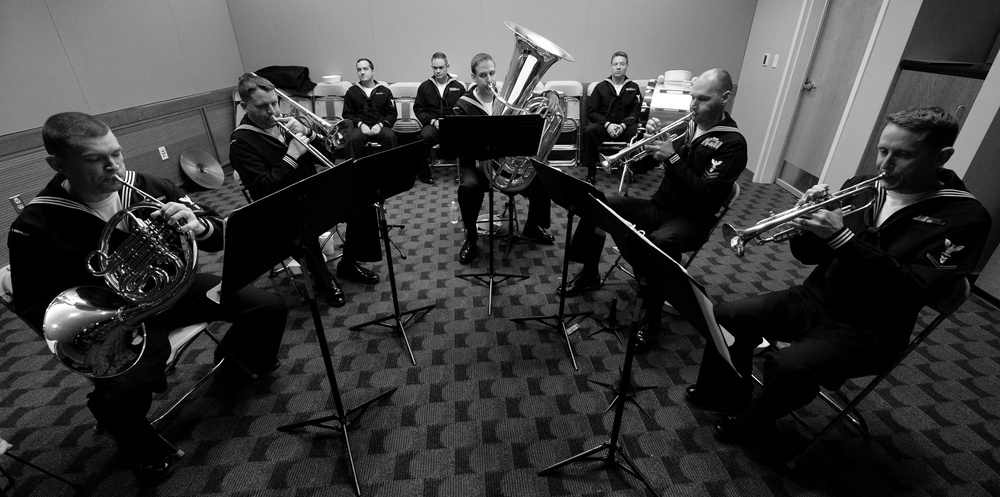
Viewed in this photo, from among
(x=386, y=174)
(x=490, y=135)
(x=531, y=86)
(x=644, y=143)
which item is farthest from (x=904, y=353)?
(x=531, y=86)

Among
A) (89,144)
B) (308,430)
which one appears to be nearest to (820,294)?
(308,430)

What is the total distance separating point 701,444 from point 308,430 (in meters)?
2.05

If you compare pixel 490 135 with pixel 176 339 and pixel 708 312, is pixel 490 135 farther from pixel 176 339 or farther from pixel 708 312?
pixel 176 339

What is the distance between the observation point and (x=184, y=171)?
5363mm

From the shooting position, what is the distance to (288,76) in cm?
620

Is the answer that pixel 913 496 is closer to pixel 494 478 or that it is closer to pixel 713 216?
pixel 713 216

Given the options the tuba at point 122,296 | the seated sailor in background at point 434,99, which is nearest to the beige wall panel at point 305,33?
the seated sailor in background at point 434,99

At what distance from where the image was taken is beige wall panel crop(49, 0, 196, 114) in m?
4.07

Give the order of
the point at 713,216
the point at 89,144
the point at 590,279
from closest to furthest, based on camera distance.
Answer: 1. the point at 89,144
2. the point at 713,216
3. the point at 590,279

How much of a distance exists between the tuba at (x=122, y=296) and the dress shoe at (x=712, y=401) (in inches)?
101

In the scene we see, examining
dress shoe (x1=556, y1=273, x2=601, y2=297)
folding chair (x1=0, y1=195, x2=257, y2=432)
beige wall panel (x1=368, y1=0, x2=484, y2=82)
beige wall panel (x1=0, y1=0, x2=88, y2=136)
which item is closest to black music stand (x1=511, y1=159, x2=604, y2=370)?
dress shoe (x1=556, y1=273, x2=601, y2=297)

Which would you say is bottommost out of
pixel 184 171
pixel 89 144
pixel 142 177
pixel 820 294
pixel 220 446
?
pixel 220 446

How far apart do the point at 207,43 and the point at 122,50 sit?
1.50 meters

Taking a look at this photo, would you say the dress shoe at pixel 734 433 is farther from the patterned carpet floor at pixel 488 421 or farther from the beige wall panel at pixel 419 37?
the beige wall panel at pixel 419 37
